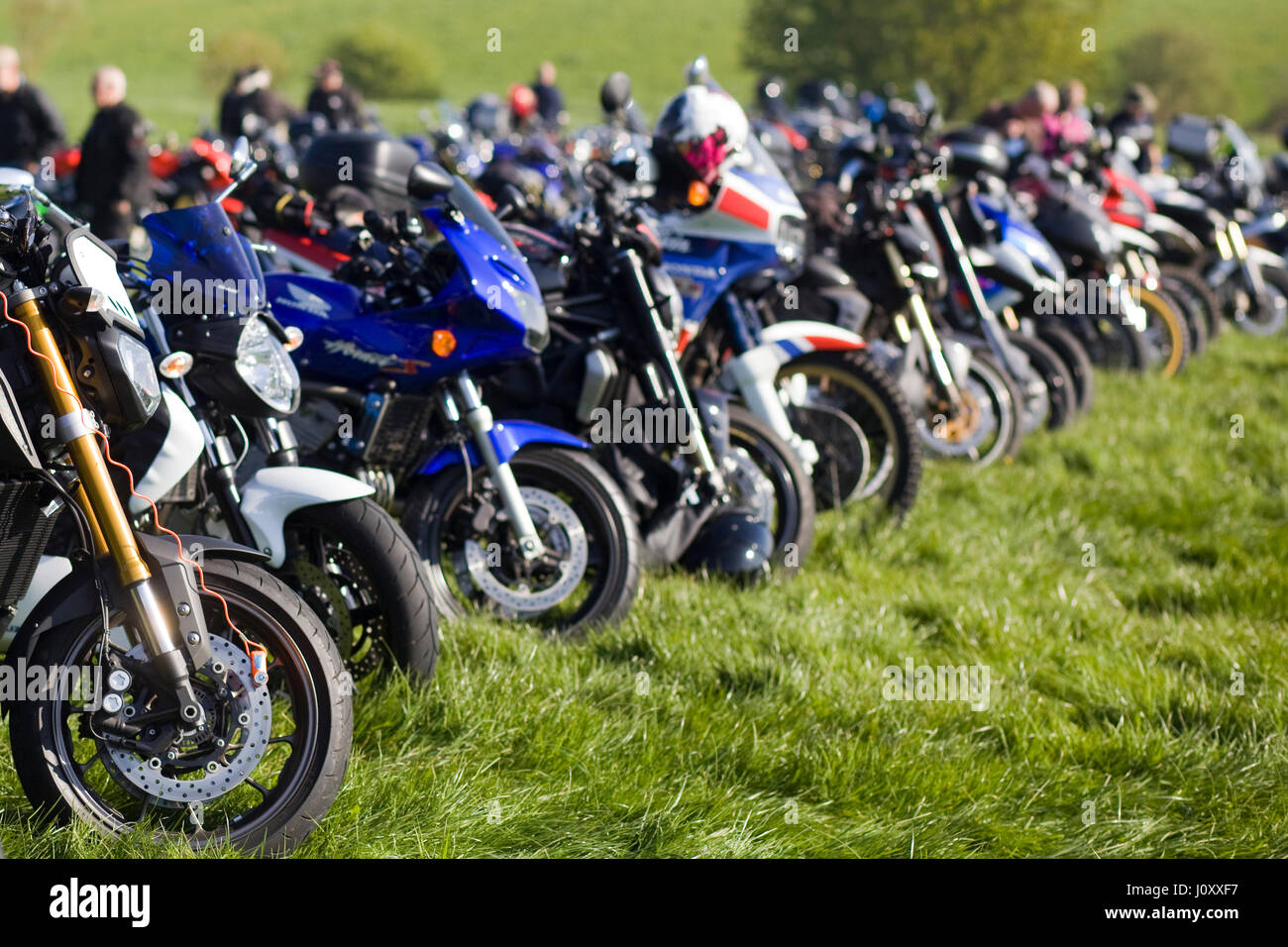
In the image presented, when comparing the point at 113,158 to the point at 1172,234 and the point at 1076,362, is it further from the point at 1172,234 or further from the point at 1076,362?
the point at 1172,234

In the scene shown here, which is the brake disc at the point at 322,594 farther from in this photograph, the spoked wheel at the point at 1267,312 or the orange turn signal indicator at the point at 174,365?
the spoked wheel at the point at 1267,312

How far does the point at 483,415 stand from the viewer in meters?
→ 4.05

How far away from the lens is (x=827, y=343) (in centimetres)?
533

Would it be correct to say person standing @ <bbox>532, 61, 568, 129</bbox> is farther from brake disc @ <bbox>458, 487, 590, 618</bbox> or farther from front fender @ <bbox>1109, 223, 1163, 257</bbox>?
brake disc @ <bbox>458, 487, 590, 618</bbox>

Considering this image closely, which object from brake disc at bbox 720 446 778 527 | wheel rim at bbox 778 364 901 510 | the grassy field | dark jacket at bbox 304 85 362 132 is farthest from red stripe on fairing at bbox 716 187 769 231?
the grassy field

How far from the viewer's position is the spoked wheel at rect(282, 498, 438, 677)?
3348 mm

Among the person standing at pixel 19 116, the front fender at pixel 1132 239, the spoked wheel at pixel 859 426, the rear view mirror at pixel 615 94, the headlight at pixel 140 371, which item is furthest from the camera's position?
the person standing at pixel 19 116

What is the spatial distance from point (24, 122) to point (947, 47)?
39.5 meters

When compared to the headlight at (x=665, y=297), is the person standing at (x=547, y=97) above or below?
above

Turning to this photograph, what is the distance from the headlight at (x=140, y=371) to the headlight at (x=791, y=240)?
3.02 meters

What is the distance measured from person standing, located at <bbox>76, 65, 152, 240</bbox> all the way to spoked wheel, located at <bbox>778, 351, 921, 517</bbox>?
6.39 metres

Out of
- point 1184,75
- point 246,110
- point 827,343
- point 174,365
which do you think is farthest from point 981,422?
point 1184,75

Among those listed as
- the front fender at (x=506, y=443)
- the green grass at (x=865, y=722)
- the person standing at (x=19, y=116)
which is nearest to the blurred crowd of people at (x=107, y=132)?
the person standing at (x=19, y=116)

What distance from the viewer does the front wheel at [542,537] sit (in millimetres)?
4121
